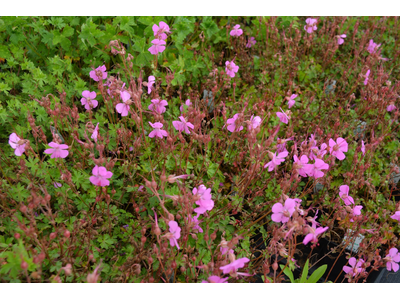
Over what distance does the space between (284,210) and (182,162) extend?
800 millimetres

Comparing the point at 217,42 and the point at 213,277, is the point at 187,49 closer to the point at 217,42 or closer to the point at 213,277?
the point at 217,42

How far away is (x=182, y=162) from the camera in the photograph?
1993 mm

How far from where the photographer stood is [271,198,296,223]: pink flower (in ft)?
4.48

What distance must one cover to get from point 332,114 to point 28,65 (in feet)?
8.24

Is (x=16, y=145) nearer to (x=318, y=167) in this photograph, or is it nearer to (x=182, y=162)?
(x=182, y=162)

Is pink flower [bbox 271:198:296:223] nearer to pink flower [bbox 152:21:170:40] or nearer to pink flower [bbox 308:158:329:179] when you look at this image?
pink flower [bbox 308:158:329:179]

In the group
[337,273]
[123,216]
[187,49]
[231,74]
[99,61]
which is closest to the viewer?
[123,216]

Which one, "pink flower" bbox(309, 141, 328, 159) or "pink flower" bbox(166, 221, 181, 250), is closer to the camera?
"pink flower" bbox(166, 221, 181, 250)

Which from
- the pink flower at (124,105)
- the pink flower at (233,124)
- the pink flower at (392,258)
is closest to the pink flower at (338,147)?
the pink flower at (233,124)

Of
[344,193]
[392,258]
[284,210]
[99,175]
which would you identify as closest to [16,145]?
[99,175]

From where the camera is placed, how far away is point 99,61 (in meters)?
2.60

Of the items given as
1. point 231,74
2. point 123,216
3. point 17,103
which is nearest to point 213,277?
point 123,216

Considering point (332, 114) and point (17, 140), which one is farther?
point (332, 114)

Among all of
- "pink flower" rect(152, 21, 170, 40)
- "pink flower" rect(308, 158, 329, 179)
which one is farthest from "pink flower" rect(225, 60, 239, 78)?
"pink flower" rect(308, 158, 329, 179)
